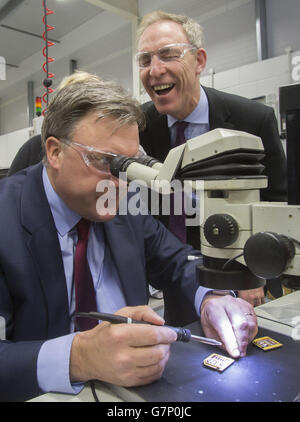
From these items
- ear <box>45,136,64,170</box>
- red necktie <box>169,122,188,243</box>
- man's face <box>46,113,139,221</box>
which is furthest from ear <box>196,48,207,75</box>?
ear <box>45,136,64,170</box>

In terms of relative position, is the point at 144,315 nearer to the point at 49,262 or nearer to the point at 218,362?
the point at 218,362

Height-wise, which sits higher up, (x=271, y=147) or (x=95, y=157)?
(x=271, y=147)

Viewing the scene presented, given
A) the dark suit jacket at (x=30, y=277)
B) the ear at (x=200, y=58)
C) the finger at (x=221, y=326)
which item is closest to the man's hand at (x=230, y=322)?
the finger at (x=221, y=326)

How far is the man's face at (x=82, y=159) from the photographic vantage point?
919 millimetres

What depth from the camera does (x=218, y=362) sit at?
2.37 feet

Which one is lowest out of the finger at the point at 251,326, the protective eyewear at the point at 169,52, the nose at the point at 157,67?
the finger at the point at 251,326

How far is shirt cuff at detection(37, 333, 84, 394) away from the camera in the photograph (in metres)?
0.68

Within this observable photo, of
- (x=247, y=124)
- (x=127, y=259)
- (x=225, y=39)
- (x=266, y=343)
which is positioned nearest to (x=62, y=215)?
(x=127, y=259)

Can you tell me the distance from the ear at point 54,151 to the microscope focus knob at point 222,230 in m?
0.55

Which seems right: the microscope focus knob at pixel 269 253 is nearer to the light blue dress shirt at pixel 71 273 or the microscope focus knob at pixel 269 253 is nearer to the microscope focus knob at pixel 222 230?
the microscope focus knob at pixel 222 230

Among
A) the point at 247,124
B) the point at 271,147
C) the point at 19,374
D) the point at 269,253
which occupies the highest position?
the point at 247,124

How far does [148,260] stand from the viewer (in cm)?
131

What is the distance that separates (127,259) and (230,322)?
0.38 metres
